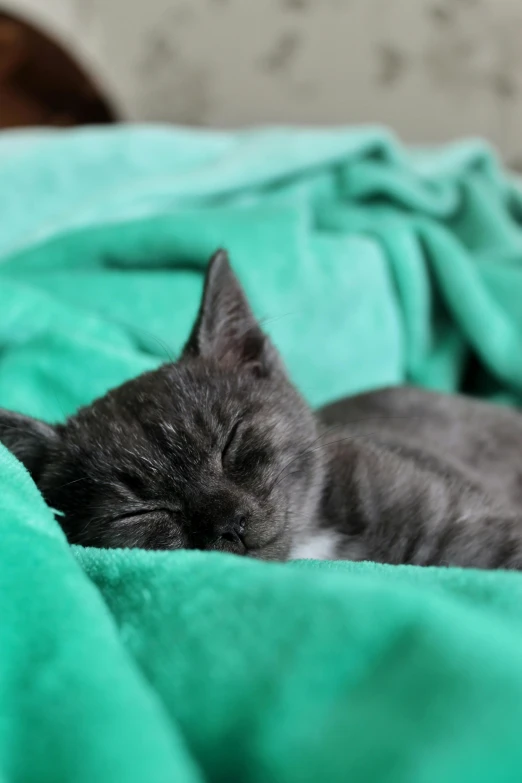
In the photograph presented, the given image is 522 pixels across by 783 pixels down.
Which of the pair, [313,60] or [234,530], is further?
[313,60]

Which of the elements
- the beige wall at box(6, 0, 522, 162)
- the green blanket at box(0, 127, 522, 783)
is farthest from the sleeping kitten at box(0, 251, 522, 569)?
the beige wall at box(6, 0, 522, 162)

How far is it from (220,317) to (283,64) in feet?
6.19

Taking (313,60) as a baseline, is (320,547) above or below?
below

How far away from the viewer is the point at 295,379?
4.67 feet

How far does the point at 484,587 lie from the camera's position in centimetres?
54

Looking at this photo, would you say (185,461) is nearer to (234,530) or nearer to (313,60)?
(234,530)

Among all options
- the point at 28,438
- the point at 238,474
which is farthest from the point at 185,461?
the point at 28,438

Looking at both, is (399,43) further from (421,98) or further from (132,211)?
(132,211)

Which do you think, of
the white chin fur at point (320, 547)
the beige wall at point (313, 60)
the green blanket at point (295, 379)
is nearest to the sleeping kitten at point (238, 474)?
the white chin fur at point (320, 547)

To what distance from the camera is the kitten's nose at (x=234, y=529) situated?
736 mm

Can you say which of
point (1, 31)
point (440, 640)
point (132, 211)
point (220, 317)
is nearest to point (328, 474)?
point (220, 317)

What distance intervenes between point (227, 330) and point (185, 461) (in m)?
0.28

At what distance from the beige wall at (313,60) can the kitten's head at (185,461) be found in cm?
181

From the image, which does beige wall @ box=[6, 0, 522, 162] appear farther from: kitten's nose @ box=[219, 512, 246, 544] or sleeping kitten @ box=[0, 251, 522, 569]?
kitten's nose @ box=[219, 512, 246, 544]
